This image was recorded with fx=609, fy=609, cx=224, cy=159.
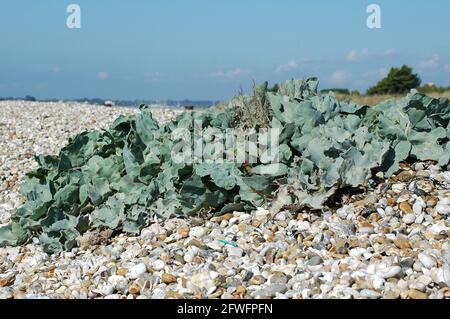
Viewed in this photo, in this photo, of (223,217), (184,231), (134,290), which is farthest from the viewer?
(223,217)

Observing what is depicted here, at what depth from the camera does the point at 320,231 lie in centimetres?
357

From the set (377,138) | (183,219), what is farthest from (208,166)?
(377,138)

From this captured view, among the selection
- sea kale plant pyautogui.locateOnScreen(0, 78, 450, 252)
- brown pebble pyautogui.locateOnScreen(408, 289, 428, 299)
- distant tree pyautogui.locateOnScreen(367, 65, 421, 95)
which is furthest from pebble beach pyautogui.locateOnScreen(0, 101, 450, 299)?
distant tree pyautogui.locateOnScreen(367, 65, 421, 95)

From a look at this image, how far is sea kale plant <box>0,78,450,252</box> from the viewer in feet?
13.0

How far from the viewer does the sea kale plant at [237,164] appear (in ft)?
13.0

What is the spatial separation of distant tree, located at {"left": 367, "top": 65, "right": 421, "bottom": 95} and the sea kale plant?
1798cm

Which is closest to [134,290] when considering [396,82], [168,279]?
[168,279]

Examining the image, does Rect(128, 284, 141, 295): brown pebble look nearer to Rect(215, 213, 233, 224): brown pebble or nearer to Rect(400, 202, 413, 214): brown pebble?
Rect(215, 213, 233, 224): brown pebble

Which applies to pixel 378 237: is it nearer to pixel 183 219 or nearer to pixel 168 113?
pixel 183 219

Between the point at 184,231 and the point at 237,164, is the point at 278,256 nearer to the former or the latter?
the point at 184,231

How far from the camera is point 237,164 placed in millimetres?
4180

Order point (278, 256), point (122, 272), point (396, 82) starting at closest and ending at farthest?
1. point (278, 256)
2. point (122, 272)
3. point (396, 82)

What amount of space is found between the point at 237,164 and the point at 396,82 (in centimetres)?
1942

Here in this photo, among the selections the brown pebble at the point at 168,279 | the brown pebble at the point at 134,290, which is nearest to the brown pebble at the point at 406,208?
the brown pebble at the point at 168,279
